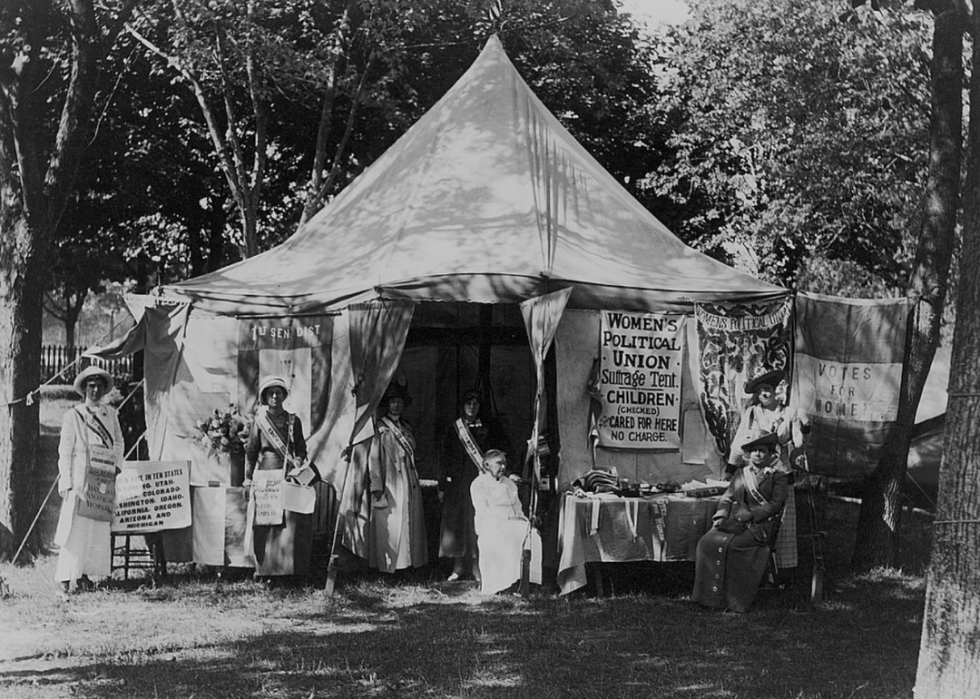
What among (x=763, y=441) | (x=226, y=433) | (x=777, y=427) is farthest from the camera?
(x=226, y=433)

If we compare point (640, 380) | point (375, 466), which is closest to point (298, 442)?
point (375, 466)

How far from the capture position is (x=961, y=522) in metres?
4.79

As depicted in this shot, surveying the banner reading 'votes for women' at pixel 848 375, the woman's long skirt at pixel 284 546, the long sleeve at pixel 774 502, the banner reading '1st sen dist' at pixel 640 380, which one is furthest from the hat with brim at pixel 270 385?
the banner reading 'votes for women' at pixel 848 375

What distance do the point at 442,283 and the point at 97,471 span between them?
3.04 m

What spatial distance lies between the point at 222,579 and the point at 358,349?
222 centimetres

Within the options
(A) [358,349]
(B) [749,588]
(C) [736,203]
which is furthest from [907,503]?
(A) [358,349]

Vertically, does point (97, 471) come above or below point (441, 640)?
above

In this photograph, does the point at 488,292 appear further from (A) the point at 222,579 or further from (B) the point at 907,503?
(B) the point at 907,503

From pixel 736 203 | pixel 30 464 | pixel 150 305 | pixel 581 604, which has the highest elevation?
pixel 736 203

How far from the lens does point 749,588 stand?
26.7ft

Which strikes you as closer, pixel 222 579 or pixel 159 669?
pixel 159 669

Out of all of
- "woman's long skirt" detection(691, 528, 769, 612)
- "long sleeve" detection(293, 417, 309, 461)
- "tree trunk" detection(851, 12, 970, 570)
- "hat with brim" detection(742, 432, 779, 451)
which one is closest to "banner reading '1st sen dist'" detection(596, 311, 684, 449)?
"hat with brim" detection(742, 432, 779, 451)

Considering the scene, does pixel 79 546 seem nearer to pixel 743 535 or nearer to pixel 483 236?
pixel 483 236

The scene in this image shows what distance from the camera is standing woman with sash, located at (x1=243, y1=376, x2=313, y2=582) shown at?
8.70 m
